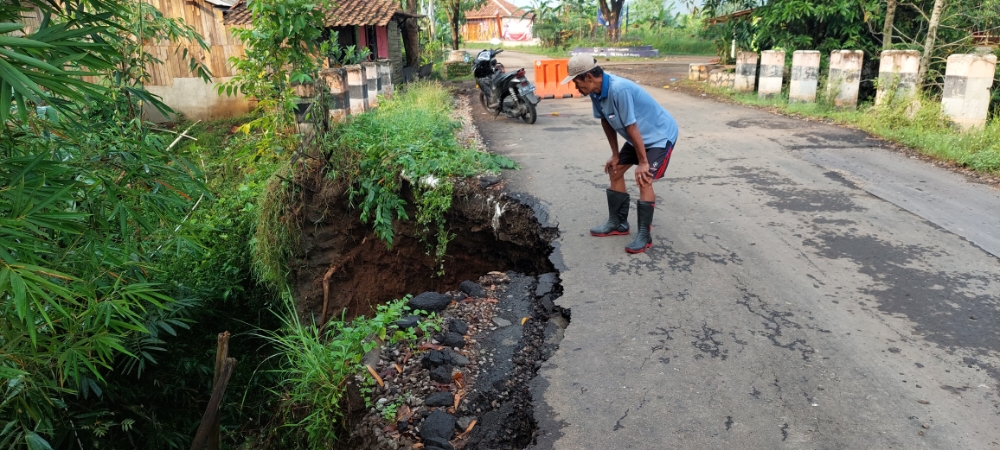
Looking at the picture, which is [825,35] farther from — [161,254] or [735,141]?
[161,254]

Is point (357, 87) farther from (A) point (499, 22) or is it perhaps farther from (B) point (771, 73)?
(A) point (499, 22)

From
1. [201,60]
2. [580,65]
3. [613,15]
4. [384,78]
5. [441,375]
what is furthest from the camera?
[613,15]

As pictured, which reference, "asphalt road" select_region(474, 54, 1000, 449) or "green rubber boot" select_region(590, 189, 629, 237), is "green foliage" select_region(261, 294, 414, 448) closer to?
"asphalt road" select_region(474, 54, 1000, 449)

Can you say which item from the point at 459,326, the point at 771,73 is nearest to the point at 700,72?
the point at 771,73

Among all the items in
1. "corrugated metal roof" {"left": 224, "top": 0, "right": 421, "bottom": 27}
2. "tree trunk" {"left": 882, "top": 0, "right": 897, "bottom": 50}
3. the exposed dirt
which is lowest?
the exposed dirt

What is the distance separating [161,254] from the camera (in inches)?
219

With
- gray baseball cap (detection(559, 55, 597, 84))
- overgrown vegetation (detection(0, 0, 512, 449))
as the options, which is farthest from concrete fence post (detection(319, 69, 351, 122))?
gray baseball cap (detection(559, 55, 597, 84))

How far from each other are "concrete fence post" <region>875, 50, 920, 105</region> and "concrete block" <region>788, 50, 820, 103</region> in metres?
1.43

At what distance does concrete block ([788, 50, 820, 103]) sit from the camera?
11.3 metres

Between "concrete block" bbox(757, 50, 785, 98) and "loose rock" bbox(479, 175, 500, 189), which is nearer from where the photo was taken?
"loose rock" bbox(479, 175, 500, 189)

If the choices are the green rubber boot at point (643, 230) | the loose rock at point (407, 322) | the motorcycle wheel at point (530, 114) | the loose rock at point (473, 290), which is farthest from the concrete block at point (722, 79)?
the loose rock at point (407, 322)

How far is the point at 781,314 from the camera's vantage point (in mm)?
4137

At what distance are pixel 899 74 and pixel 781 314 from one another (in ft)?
24.0

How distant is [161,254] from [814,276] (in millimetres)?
4937
